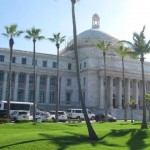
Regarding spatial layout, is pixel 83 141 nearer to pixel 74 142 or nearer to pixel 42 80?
pixel 74 142

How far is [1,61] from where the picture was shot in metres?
84.8

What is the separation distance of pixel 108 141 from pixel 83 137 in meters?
2.46

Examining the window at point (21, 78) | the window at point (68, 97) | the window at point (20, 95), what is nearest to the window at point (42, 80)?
the window at point (21, 78)

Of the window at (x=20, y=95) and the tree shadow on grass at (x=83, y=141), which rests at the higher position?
the window at (x=20, y=95)

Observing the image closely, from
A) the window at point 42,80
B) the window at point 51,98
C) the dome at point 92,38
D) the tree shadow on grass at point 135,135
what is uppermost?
the dome at point 92,38

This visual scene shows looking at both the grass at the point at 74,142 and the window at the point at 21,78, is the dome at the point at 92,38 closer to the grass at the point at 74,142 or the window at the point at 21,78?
the window at the point at 21,78

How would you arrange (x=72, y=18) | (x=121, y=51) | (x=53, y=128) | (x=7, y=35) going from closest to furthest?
1. (x=72, y=18)
2. (x=53, y=128)
3. (x=7, y=35)
4. (x=121, y=51)

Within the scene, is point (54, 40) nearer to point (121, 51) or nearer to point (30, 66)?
point (121, 51)

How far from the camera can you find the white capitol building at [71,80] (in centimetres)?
8581

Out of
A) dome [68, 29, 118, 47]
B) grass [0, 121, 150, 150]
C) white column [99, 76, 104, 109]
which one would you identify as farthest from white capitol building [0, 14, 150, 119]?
grass [0, 121, 150, 150]

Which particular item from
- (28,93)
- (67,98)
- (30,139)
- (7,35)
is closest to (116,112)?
(67,98)

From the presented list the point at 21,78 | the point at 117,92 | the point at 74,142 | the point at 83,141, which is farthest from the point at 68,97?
the point at 74,142

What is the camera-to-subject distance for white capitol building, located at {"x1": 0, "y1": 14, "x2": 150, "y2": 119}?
282 ft

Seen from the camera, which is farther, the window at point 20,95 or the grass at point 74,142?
the window at point 20,95
